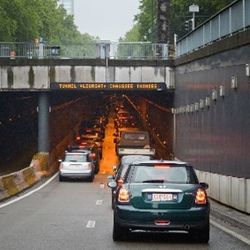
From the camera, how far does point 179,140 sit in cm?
4462

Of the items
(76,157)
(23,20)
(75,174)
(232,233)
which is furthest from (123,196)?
(23,20)

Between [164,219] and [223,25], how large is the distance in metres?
15.4

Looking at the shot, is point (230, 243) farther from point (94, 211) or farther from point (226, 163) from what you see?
point (226, 163)

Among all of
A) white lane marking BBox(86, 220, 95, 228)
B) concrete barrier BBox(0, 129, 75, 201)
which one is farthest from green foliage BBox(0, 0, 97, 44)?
white lane marking BBox(86, 220, 95, 228)

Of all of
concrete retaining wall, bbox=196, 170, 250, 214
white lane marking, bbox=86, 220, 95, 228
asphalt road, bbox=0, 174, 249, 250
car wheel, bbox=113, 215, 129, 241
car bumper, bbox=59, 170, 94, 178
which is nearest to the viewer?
asphalt road, bbox=0, 174, 249, 250

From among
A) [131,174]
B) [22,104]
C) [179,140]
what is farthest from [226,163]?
[22,104]

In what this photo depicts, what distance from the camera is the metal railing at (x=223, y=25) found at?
2413 centimetres

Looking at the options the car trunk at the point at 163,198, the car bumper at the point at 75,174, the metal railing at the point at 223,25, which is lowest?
the car bumper at the point at 75,174

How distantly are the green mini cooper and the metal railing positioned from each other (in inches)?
388

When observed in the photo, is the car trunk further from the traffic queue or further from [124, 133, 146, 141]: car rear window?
[124, 133, 146, 141]: car rear window

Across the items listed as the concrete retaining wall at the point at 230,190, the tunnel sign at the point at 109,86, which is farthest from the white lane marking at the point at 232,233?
the tunnel sign at the point at 109,86

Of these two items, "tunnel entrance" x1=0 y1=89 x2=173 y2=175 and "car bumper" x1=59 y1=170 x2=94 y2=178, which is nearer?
"car bumper" x1=59 y1=170 x2=94 y2=178

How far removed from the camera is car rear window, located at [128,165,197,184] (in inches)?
588

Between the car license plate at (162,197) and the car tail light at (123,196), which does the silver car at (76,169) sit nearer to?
the car tail light at (123,196)
